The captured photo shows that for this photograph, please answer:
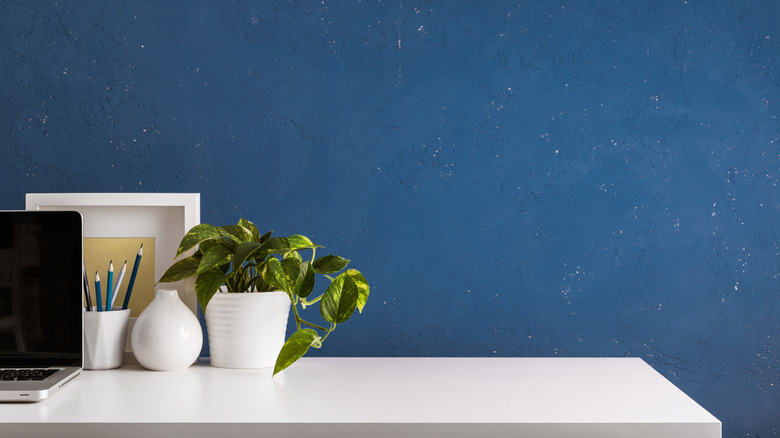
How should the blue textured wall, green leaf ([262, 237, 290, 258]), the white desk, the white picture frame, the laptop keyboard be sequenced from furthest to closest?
the blue textured wall, the white picture frame, green leaf ([262, 237, 290, 258]), the laptop keyboard, the white desk

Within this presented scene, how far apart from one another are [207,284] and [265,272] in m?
0.09

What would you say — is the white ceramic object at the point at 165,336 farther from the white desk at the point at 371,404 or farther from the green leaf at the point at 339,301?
the green leaf at the point at 339,301

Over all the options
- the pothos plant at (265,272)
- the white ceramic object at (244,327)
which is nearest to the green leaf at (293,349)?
the pothos plant at (265,272)

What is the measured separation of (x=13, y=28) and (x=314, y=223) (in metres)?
0.68

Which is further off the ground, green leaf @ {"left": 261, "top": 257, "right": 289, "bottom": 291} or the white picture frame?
the white picture frame

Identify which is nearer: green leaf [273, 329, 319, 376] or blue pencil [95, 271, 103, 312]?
green leaf [273, 329, 319, 376]

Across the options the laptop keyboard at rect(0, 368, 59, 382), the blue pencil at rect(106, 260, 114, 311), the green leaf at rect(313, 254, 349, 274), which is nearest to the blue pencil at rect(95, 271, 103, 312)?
the blue pencil at rect(106, 260, 114, 311)

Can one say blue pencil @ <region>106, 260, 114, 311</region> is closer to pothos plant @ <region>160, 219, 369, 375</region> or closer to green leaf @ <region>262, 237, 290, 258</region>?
pothos plant @ <region>160, 219, 369, 375</region>

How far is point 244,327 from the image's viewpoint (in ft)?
3.37

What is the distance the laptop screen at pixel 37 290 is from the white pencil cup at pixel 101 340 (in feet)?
0.15

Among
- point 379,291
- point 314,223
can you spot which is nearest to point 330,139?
point 314,223

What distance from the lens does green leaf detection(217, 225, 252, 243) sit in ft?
3.37

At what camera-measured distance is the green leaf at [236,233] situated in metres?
1.03

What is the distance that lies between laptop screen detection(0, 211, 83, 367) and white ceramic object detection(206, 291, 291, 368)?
203 mm
